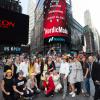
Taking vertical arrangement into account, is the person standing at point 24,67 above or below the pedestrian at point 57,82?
above

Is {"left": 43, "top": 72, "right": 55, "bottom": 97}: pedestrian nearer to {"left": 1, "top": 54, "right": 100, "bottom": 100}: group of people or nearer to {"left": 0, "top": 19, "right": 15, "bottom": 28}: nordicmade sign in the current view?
{"left": 1, "top": 54, "right": 100, "bottom": 100}: group of people

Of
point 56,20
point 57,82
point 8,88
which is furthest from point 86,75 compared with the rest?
point 56,20

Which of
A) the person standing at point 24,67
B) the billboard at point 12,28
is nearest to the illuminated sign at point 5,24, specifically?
the billboard at point 12,28

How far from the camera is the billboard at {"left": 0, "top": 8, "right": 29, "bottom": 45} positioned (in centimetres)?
504

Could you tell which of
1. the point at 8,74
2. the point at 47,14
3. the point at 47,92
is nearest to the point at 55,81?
the point at 47,92

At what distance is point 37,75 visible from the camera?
13664mm

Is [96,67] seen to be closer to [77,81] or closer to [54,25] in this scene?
[77,81]

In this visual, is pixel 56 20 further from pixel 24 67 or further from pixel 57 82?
pixel 57 82

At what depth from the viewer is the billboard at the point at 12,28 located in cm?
504

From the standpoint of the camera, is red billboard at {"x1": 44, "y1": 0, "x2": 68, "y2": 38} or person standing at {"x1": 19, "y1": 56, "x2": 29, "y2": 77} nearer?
person standing at {"x1": 19, "y1": 56, "x2": 29, "y2": 77}

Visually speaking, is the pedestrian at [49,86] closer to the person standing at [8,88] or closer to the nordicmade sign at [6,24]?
the person standing at [8,88]

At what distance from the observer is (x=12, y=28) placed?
17.1 ft

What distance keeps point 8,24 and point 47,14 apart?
7182cm

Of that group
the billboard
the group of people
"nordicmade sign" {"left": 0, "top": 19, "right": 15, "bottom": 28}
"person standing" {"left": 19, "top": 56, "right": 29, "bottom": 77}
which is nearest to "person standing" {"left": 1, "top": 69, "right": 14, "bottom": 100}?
the billboard
